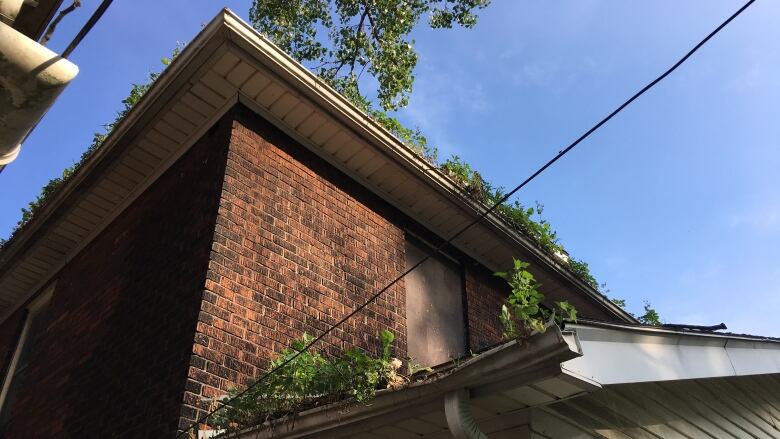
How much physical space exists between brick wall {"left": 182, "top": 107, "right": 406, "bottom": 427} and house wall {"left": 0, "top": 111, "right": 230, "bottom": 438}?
0.16m

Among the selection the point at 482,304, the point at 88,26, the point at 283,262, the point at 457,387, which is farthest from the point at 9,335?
the point at 457,387

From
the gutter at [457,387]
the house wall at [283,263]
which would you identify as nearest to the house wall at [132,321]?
the house wall at [283,263]

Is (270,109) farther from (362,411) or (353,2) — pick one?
(353,2)

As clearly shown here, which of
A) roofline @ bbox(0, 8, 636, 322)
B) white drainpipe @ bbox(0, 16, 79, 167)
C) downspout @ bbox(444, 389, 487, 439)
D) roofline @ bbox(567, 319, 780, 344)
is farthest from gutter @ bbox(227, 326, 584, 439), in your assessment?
roofline @ bbox(0, 8, 636, 322)

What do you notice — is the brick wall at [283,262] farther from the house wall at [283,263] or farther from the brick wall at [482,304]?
the brick wall at [482,304]

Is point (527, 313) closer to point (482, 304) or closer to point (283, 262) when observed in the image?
point (283, 262)

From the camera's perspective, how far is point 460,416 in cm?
295

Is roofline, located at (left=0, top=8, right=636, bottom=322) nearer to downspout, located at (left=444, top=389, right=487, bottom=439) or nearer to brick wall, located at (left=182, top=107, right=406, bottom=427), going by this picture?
brick wall, located at (left=182, top=107, right=406, bottom=427)

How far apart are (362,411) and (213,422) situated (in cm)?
144

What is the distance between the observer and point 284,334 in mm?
5402

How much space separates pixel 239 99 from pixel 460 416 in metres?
4.09

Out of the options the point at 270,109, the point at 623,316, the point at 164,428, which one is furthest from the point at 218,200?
Answer: the point at 623,316

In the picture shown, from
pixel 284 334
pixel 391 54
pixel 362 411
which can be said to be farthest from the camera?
pixel 391 54

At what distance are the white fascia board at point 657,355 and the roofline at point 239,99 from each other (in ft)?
10.9
